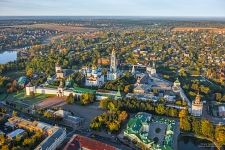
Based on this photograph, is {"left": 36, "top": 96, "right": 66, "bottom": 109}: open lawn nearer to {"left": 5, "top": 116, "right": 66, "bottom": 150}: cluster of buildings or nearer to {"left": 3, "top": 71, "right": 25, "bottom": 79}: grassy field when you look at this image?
{"left": 5, "top": 116, "right": 66, "bottom": 150}: cluster of buildings

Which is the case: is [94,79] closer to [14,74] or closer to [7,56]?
[14,74]

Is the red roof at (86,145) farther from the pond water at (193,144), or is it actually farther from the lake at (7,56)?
the lake at (7,56)

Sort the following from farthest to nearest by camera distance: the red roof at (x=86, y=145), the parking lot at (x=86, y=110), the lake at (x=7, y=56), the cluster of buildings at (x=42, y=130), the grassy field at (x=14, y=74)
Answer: the lake at (x=7, y=56) < the grassy field at (x=14, y=74) < the parking lot at (x=86, y=110) < the cluster of buildings at (x=42, y=130) < the red roof at (x=86, y=145)

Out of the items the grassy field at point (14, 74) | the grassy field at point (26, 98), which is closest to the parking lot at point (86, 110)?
the grassy field at point (26, 98)

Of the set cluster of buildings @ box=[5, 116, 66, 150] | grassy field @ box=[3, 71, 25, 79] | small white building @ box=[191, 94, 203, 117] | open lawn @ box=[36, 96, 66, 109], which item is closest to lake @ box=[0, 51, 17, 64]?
grassy field @ box=[3, 71, 25, 79]

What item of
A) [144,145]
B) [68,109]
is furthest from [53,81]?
[144,145]

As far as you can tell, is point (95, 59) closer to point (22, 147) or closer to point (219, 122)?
point (219, 122)
